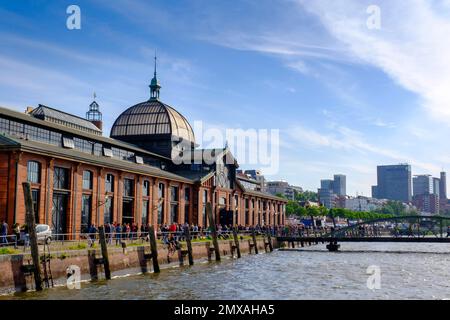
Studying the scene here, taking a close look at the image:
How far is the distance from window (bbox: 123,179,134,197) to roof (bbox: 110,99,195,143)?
22022mm

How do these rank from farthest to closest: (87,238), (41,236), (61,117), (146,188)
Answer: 1. (61,117)
2. (146,188)
3. (87,238)
4. (41,236)

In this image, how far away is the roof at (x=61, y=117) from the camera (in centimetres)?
5475

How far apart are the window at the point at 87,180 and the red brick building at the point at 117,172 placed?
0.28ft

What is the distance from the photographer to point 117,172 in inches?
2014

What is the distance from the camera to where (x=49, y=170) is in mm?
41594

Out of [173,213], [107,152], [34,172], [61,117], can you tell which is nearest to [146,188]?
[107,152]

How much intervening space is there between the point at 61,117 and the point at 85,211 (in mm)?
15824

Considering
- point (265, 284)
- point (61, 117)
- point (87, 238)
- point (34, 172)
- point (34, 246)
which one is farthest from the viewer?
point (61, 117)

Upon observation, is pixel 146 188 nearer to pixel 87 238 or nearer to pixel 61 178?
pixel 61 178

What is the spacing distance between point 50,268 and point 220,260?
24813mm

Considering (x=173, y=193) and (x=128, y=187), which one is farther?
(x=173, y=193)

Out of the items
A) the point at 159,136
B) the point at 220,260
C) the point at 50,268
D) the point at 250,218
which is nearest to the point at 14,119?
the point at 50,268

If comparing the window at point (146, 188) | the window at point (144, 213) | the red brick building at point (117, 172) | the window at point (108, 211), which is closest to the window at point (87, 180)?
the red brick building at point (117, 172)

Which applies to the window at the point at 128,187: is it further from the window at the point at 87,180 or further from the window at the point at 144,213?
the window at the point at 87,180
